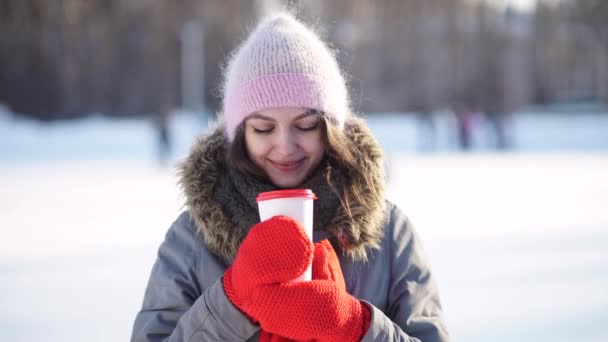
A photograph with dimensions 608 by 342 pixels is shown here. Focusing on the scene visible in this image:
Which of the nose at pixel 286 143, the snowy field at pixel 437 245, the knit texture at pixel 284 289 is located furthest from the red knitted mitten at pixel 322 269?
the snowy field at pixel 437 245

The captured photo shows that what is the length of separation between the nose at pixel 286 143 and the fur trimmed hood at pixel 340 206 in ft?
0.55

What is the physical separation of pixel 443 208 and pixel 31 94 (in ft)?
86.9

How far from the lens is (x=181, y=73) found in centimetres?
2880

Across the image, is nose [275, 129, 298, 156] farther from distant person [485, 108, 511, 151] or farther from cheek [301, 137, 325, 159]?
distant person [485, 108, 511, 151]

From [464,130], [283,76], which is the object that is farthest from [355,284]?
[464,130]

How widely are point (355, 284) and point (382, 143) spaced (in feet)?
31.3

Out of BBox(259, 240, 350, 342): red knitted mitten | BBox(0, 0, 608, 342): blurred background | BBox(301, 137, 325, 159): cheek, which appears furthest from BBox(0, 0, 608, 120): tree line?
BBox(259, 240, 350, 342): red knitted mitten

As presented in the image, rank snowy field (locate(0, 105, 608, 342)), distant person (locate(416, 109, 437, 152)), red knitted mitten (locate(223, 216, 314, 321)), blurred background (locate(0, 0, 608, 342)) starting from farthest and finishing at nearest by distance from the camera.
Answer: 1. distant person (locate(416, 109, 437, 152))
2. blurred background (locate(0, 0, 608, 342))
3. snowy field (locate(0, 105, 608, 342))
4. red knitted mitten (locate(223, 216, 314, 321))

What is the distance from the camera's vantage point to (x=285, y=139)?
1.23 metres

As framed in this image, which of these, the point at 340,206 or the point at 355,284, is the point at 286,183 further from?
the point at 355,284

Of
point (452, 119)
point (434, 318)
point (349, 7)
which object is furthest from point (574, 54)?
point (434, 318)

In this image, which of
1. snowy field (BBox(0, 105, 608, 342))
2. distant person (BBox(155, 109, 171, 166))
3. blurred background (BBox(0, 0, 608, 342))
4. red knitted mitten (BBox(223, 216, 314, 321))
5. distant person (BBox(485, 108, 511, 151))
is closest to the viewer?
red knitted mitten (BBox(223, 216, 314, 321))

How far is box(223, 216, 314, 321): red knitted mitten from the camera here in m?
1.00

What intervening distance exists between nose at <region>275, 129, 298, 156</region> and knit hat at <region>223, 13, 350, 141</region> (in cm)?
7
